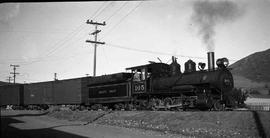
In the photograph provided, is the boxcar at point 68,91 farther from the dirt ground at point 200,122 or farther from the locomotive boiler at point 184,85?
the dirt ground at point 200,122

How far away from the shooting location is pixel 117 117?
1934 cm

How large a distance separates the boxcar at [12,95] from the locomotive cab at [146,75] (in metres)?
26.4

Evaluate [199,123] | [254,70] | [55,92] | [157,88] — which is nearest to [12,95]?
[55,92]

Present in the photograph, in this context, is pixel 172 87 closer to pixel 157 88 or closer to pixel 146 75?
pixel 157 88

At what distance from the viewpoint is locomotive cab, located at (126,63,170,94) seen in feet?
68.8

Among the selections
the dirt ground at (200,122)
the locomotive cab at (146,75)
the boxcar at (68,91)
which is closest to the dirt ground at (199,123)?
the dirt ground at (200,122)

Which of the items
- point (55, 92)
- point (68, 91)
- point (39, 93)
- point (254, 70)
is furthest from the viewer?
point (254, 70)

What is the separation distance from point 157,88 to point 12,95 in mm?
31963

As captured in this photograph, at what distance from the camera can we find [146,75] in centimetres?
2102

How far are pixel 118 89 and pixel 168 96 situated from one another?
5.84 meters

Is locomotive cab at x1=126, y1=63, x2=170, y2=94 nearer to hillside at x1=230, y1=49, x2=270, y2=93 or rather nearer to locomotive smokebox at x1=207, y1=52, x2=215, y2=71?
locomotive smokebox at x1=207, y1=52, x2=215, y2=71

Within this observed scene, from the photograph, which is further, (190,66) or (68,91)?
(68,91)

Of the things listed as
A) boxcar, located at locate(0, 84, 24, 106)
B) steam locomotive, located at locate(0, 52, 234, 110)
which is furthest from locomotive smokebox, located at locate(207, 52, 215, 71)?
boxcar, located at locate(0, 84, 24, 106)

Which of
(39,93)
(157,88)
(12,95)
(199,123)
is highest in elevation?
(157,88)
